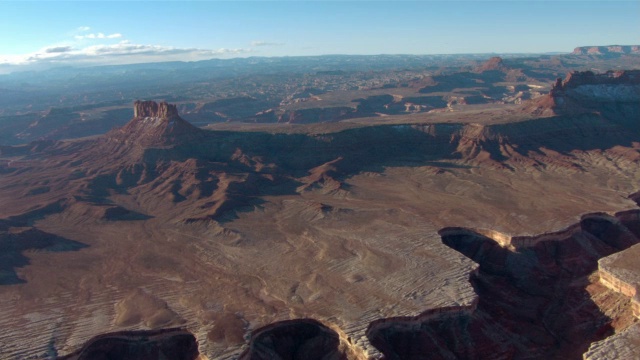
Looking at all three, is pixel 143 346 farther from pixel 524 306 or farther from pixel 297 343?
pixel 524 306

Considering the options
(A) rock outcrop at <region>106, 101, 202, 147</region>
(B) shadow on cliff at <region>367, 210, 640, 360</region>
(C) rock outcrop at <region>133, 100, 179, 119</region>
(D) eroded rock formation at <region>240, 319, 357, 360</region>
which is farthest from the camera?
(C) rock outcrop at <region>133, 100, 179, 119</region>

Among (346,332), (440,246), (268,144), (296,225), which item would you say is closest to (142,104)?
(268,144)

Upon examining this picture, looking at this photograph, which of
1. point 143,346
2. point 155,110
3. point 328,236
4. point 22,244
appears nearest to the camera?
point 143,346

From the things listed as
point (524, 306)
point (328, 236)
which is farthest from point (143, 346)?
point (524, 306)

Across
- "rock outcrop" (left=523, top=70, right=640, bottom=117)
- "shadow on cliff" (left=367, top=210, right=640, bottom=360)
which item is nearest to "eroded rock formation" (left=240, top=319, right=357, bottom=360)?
"shadow on cliff" (left=367, top=210, right=640, bottom=360)

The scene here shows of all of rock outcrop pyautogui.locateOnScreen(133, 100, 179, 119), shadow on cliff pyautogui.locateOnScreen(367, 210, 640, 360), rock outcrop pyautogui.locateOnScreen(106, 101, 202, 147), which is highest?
rock outcrop pyautogui.locateOnScreen(133, 100, 179, 119)

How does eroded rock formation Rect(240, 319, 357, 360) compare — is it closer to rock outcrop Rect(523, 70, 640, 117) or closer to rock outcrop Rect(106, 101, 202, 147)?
rock outcrop Rect(106, 101, 202, 147)

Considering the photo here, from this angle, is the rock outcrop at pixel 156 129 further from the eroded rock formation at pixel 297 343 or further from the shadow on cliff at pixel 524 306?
the eroded rock formation at pixel 297 343
